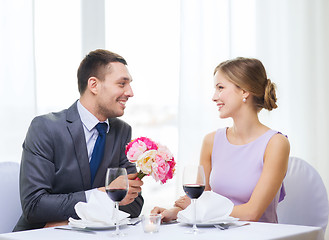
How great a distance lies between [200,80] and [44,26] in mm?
1135

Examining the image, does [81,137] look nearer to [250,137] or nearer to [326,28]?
[250,137]

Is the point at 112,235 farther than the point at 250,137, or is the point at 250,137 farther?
the point at 250,137

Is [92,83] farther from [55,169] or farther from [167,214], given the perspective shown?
[167,214]

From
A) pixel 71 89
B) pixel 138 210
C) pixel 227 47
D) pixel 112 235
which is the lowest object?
pixel 138 210

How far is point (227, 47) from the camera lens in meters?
3.53

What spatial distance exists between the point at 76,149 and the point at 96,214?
0.56 m

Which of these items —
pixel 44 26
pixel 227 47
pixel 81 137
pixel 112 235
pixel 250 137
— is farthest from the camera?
pixel 227 47

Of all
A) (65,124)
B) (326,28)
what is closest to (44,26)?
(65,124)

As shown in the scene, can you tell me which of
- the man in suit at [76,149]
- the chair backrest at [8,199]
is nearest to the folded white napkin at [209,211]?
the man in suit at [76,149]

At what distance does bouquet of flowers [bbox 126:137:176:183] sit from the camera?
168 cm

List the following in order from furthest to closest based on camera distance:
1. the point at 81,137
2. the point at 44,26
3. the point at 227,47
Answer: the point at 227,47 → the point at 44,26 → the point at 81,137

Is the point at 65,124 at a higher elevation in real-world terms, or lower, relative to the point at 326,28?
lower

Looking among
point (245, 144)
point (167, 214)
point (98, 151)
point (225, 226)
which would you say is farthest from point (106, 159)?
point (225, 226)

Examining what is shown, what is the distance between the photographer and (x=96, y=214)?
65.8 inches
